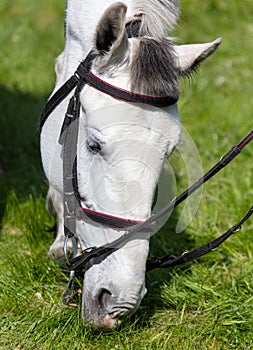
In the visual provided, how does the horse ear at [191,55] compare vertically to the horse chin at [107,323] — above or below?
above

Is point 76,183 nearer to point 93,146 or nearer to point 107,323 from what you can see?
point 93,146

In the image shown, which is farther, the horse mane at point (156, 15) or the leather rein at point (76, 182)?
the horse mane at point (156, 15)

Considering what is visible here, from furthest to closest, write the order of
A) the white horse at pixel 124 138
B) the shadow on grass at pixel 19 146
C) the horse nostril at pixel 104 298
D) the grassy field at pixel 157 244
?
the shadow on grass at pixel 19 146 → the grassy field at pixel 157 244 → the horse nostril at pixel 104 298 → the white horse at pixel 124 138

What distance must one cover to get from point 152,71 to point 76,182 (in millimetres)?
626

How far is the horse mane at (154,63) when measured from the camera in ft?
8.21

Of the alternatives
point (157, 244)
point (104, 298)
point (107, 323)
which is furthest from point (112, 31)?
point (157, 244)

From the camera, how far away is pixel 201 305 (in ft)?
11.1

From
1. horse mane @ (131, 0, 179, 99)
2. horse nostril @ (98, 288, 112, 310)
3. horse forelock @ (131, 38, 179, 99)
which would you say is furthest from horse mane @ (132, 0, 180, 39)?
horse nostril @ (98, 288, 112, 310)

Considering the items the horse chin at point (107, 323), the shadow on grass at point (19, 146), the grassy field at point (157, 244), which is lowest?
the shadow on grass at point (19, 146)

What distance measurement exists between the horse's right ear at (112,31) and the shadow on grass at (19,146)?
2093 mm

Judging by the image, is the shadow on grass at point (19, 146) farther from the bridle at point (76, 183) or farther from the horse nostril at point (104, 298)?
the horse nostril at point (104, 298)

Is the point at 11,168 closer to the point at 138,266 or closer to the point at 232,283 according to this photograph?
the point at 232,283

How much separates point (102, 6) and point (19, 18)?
18.3ft

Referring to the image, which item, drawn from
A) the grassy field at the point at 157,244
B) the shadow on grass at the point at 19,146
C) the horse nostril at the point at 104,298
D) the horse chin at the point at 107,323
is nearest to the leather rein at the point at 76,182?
the horse nostril at the point at 104,298
